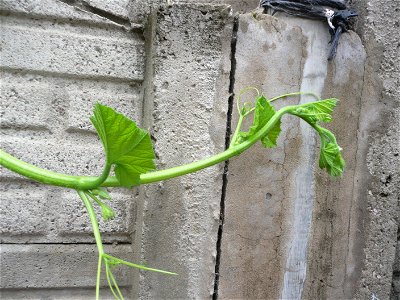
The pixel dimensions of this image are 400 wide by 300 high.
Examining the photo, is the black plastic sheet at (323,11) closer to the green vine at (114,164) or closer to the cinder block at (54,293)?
A: the green vine at (114,164)

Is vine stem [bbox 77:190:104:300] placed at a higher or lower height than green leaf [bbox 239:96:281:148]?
lower

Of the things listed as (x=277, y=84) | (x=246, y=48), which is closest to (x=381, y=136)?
(x=277, y=84)

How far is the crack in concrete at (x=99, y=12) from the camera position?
140cm

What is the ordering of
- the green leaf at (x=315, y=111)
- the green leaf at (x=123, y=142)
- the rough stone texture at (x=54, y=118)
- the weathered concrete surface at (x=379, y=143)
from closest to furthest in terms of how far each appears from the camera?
the green leaf at (x=123, y=142) < the green leaf at (x=315, y=111) < the rough stone texture at (x=54, y=118) < the weathered concrete surface at (x=379, y=143)

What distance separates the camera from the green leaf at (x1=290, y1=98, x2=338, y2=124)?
127 centimetres

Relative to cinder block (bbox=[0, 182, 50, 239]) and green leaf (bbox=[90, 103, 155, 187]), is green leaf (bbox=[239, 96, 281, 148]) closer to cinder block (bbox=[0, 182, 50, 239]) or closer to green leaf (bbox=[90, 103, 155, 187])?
green leaf (bbox=[90, 103, 155, 187])

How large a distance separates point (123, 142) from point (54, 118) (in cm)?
61

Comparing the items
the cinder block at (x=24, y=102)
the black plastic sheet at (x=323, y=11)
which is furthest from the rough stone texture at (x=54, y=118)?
the black plastic sheet at (x=323, y=11)

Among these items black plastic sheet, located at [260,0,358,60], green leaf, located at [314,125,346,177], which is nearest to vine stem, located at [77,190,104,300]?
green leaf, located at [314,125,346,177]

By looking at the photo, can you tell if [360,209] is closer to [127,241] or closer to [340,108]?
[340,108]

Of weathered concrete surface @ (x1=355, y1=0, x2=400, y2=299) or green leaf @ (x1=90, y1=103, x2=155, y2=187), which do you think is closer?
green leaf @ (x1=90, y1=103, x2=155, y2=187)

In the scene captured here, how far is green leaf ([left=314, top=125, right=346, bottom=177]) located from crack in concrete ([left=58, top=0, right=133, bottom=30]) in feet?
2.05

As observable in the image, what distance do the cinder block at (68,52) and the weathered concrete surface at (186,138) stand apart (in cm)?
9

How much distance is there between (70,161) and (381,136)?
0.93 m
